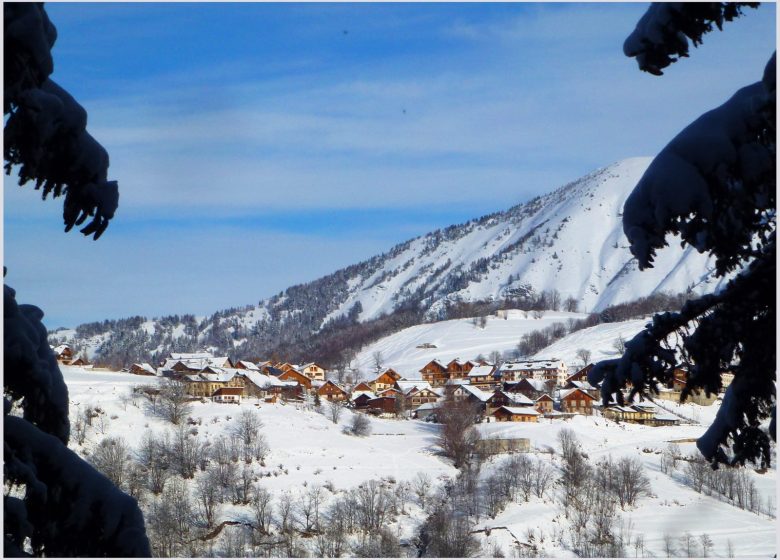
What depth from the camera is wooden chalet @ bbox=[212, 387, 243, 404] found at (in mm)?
74588

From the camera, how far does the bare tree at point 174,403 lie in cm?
5988

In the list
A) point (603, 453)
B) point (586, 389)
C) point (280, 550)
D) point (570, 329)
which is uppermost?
point (570, 329)

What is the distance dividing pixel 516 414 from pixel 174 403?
2935 centimetres

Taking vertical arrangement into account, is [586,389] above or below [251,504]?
above

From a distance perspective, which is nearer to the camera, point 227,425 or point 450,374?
point 227,425

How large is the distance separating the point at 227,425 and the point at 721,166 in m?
57.8

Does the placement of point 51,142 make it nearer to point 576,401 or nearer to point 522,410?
point 522,410

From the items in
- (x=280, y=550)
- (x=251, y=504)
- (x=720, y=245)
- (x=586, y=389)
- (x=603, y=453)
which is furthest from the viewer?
(x=586, y=389)

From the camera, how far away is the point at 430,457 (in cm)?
5831

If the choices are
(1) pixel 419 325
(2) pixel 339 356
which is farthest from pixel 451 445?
(1) pixel 419 325

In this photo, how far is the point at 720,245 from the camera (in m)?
5.22

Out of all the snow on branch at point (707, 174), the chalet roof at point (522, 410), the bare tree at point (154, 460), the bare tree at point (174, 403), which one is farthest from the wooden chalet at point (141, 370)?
the snow on branch at point (707, 174)

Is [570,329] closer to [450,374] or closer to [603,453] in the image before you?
[450,374]

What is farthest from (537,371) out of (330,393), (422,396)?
(330,393)
